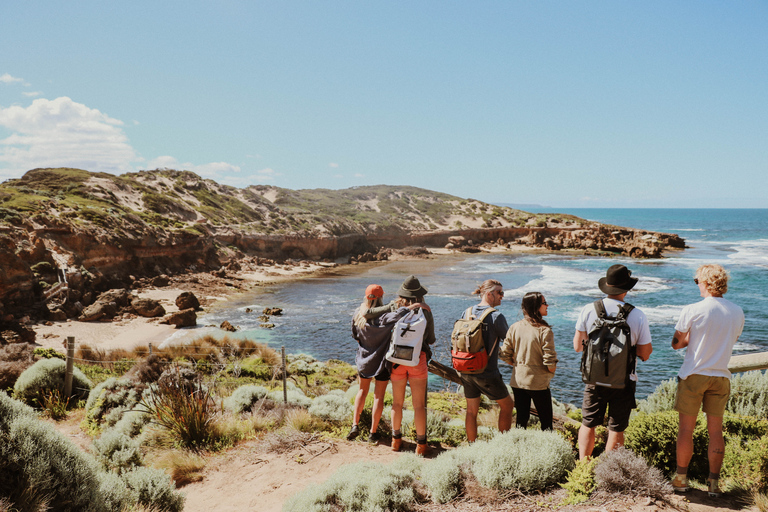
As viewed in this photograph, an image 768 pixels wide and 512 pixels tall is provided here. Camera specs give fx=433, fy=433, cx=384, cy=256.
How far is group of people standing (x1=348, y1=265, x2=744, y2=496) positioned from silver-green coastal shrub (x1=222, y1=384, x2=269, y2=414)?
3.19 meters

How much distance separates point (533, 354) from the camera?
14.1 feet

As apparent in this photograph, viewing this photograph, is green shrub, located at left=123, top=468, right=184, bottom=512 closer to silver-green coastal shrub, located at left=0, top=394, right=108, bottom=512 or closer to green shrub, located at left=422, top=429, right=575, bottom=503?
silver-green coastal shrub, located at left=0, top=394, right=108, bottom=512

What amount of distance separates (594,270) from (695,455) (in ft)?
143

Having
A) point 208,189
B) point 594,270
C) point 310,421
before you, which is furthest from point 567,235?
point 310,421

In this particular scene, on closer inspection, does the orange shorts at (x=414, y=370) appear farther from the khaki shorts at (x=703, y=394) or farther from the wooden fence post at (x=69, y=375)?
the wooden fence post at (x=69, y=375)

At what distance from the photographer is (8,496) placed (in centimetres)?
266

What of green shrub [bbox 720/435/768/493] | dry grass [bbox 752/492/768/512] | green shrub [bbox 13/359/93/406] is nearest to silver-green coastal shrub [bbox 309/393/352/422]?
green shrub [bbox 720/435/768/493]

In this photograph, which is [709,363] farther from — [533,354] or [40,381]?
[40,381]

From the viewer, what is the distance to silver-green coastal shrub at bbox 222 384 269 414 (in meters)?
6.99

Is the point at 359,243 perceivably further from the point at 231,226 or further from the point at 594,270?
the point at 594,270

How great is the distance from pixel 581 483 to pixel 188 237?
39.1 m

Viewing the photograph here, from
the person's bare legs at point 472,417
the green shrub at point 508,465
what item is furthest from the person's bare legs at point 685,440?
the person's bare legs at point 472,417

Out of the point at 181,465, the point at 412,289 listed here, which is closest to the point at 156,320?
the point at 181,465

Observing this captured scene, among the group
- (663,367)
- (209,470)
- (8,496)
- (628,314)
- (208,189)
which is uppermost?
(208,189)
